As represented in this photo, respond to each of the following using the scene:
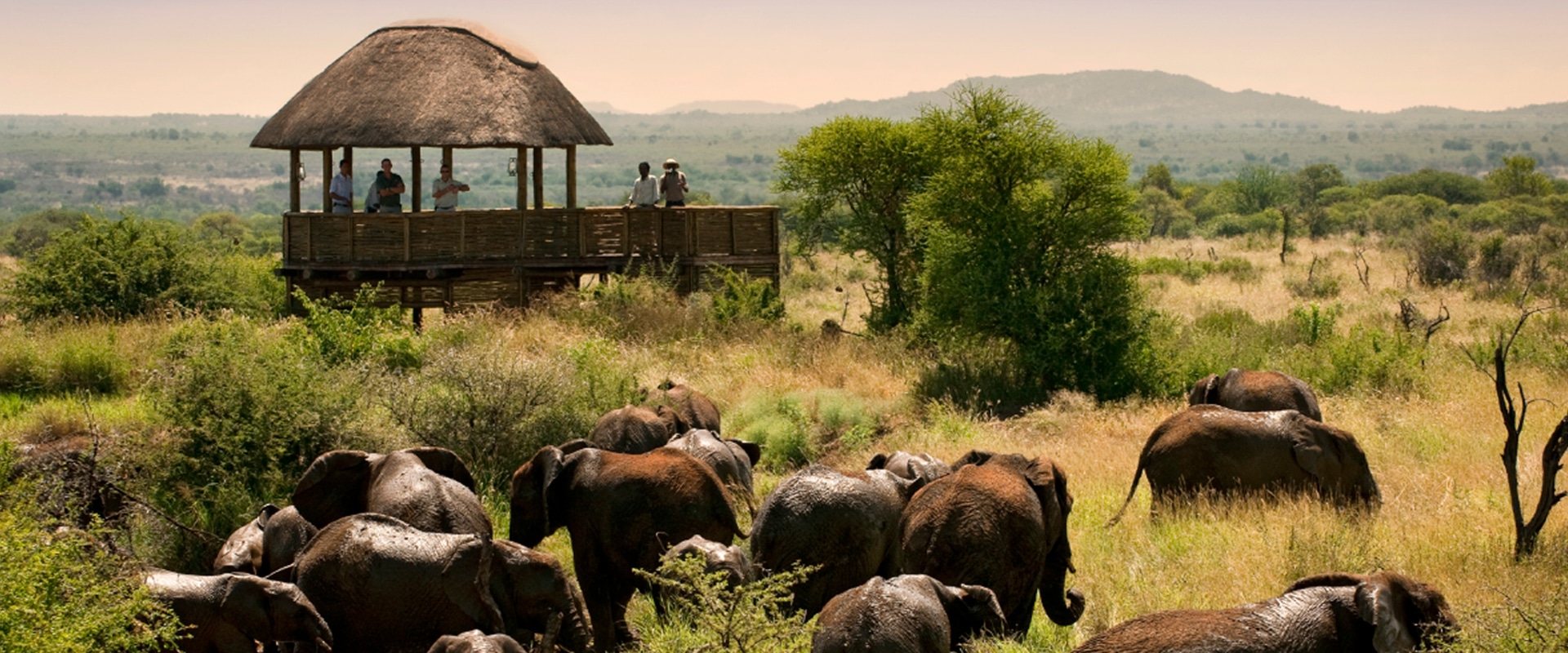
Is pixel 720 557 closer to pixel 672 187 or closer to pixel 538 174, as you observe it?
pixel 672 187

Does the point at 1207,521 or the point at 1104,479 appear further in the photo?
the point at 1104,479

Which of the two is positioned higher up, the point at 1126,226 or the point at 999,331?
the point at 1126,226

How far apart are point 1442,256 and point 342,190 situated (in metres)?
23.3

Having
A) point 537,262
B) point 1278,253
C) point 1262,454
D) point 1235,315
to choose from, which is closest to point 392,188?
point 537,262

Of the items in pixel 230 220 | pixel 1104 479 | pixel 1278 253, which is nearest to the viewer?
pixel 1104 479

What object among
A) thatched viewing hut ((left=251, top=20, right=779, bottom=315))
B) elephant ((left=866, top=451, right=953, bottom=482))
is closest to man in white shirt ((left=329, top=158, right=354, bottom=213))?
thatched viewing hut ((left=251, top=20, right=779, bottom=315))

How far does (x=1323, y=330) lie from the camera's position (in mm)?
21047

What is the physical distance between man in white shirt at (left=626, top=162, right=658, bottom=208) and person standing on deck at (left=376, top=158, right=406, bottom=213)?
3761mm

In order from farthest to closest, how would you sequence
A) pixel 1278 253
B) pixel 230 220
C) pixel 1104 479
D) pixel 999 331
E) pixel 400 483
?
1. pixel 230 220
2. pixel 1278 253
3. pixel 999 331
4. pixel 1104 479
5. pixel 400 483

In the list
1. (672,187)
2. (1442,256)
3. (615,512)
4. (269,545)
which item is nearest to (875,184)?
(672,187)

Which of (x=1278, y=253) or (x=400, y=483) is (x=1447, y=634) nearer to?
(x=400, y=483)

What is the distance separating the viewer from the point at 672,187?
2566 cm

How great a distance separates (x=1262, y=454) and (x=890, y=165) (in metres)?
13.8

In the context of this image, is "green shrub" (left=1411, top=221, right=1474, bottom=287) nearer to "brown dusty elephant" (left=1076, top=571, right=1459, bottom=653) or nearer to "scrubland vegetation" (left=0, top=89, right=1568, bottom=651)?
"scrubland vegetation" (left=0, top=89, right=1568, bottom=651)
